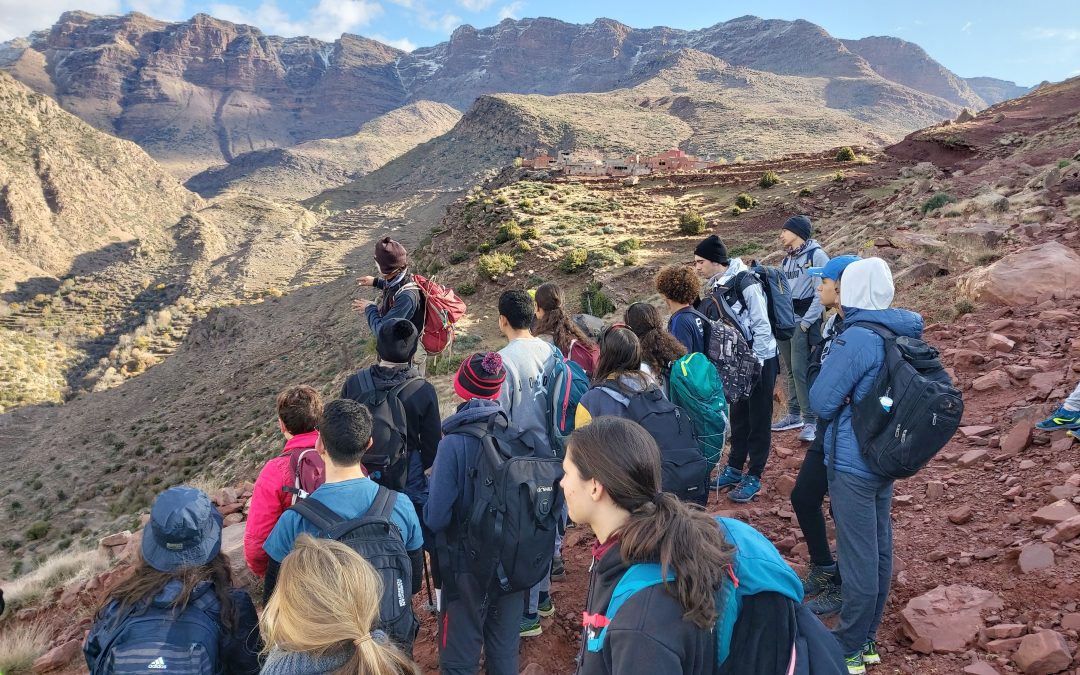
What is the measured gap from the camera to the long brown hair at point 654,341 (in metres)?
3.54

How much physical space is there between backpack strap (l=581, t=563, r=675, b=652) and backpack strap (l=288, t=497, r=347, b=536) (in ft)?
3.64

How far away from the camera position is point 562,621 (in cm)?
377

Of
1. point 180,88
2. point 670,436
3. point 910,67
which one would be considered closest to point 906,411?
point 670,436

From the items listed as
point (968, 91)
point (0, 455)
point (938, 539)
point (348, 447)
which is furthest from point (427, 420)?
point (968, 91)

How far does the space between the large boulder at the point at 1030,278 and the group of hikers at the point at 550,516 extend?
123 inches

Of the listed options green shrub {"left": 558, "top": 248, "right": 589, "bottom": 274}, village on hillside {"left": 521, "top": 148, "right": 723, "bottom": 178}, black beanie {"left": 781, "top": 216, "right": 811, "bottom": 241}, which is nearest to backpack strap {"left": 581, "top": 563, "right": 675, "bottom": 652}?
black beanie {"left": 781, "top": 216, "right": 811, "bottom": 241}

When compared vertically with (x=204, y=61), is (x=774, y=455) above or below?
below

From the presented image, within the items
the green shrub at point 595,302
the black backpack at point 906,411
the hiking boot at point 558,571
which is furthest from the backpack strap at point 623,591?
the green shrub at point 595,302

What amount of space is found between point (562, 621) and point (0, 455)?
26.1 metres

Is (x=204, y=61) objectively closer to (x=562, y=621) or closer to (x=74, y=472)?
(x=74, y=472)

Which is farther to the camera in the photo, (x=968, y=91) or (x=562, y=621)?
(x=968, y=91)

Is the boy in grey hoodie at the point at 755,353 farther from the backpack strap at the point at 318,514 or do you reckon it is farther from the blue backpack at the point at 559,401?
the backpack strap at the point at 318,514

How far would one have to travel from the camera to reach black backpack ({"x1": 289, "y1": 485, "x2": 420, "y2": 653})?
217cm

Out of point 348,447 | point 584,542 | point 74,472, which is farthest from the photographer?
point 74,472
